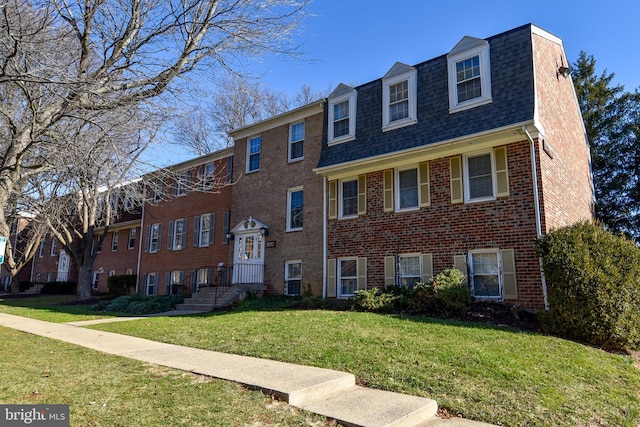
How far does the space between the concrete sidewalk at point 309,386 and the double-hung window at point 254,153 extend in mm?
11286

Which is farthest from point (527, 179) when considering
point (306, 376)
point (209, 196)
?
point (209, 196)

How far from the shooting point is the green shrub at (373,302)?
11383 millimetres

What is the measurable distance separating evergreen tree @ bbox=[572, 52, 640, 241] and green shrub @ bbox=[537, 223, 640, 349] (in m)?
14.8

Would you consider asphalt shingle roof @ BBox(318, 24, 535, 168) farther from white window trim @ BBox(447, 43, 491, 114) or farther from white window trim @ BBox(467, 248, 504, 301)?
white window trim @ BBox(467, 248, 504, 301)

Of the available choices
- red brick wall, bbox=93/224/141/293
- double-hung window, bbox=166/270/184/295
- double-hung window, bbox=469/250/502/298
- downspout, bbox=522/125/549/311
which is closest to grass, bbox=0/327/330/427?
downspout, bbox=522/125/549/311

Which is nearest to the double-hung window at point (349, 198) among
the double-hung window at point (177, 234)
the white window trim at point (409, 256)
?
the white window trim at point (409, 256)

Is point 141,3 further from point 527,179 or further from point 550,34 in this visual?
point 550,34

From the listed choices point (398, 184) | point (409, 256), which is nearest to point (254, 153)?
point (398, 184)

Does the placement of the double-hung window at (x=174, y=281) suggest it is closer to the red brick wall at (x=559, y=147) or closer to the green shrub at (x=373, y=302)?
the green shrub at (x=373, y=302)

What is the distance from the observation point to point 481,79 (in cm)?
1241

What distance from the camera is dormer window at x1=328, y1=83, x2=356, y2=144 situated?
15266mm

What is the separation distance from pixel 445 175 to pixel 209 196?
39.9ft

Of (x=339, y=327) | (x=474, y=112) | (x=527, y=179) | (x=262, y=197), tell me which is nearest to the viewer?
(x=339, y=327)

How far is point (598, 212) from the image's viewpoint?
22891mm
